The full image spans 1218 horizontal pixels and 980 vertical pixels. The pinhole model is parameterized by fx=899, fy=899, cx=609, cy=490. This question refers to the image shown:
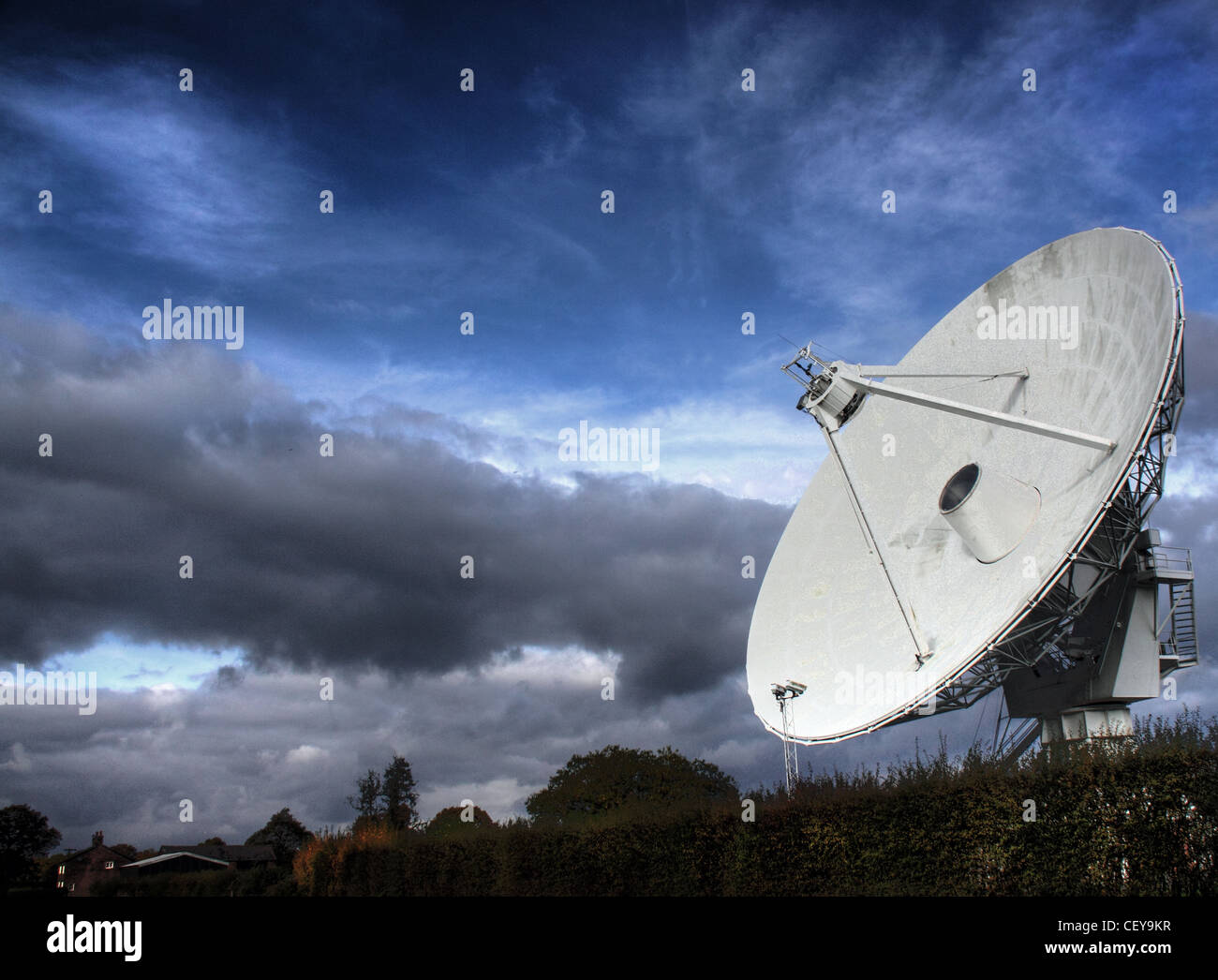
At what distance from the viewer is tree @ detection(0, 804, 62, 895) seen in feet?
210

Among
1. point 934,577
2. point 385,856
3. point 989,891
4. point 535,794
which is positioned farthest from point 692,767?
point 989,891

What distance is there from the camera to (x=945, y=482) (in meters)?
25.0

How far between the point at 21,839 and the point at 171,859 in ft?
103

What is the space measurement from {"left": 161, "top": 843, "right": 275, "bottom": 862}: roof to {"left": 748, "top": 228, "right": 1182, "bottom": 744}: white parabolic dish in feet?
322

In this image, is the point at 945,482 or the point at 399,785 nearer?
the point at 945,482

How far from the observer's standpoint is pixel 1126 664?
2195cm

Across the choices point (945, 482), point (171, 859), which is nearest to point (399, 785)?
point (171, 859)

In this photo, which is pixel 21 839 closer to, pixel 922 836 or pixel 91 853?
pixel 91 853

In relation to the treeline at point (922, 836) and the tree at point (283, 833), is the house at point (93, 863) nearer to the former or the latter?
the tree at point (283, 833)

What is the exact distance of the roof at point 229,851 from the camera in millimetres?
104625
